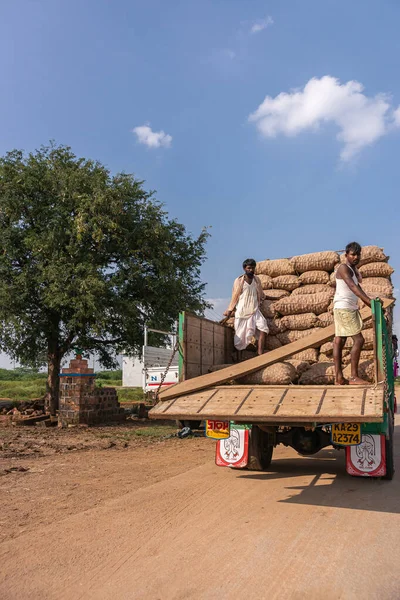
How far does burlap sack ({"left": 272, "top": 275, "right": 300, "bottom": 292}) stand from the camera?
24.8 ft

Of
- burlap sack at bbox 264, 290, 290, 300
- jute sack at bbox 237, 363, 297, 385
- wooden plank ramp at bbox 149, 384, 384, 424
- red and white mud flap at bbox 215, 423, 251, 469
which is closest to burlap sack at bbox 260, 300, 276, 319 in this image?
burlap sack at bbox 264, 290, 290, 300

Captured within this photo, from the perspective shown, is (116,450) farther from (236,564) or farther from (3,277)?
(3,277)

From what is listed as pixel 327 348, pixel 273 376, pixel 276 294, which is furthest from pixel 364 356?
pixel 276 294

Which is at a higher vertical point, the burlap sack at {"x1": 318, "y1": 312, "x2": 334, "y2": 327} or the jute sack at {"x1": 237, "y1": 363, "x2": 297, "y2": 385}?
the burlap sack at {"x1": 318, "y1": 312, "x2": 334, "y2": 327}

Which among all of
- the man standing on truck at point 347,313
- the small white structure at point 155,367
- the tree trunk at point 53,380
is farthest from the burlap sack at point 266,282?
the tree trunk at point 53,380

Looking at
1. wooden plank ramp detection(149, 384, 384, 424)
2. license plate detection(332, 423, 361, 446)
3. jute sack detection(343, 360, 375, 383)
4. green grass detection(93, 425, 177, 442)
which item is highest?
jute sack detection(343, 360, 375, 383)

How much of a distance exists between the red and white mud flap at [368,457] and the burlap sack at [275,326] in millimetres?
1903

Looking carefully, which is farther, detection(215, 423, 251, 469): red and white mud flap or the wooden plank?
detection(215, 423, 251, 469): red and white mud flap

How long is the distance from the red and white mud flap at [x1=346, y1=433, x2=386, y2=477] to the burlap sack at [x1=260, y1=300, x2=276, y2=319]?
216cm

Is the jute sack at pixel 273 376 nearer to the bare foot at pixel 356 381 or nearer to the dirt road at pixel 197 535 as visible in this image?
the bare foot at pixel 356 381

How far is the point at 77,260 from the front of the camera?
13.0m

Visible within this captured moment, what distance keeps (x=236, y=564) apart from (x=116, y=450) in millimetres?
5390

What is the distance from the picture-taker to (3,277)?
13156 millimetres

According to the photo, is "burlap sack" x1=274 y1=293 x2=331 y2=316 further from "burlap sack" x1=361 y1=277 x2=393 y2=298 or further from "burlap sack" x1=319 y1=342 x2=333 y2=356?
"burlap sack" x1=319 y1=342 x2=333 y2=356
